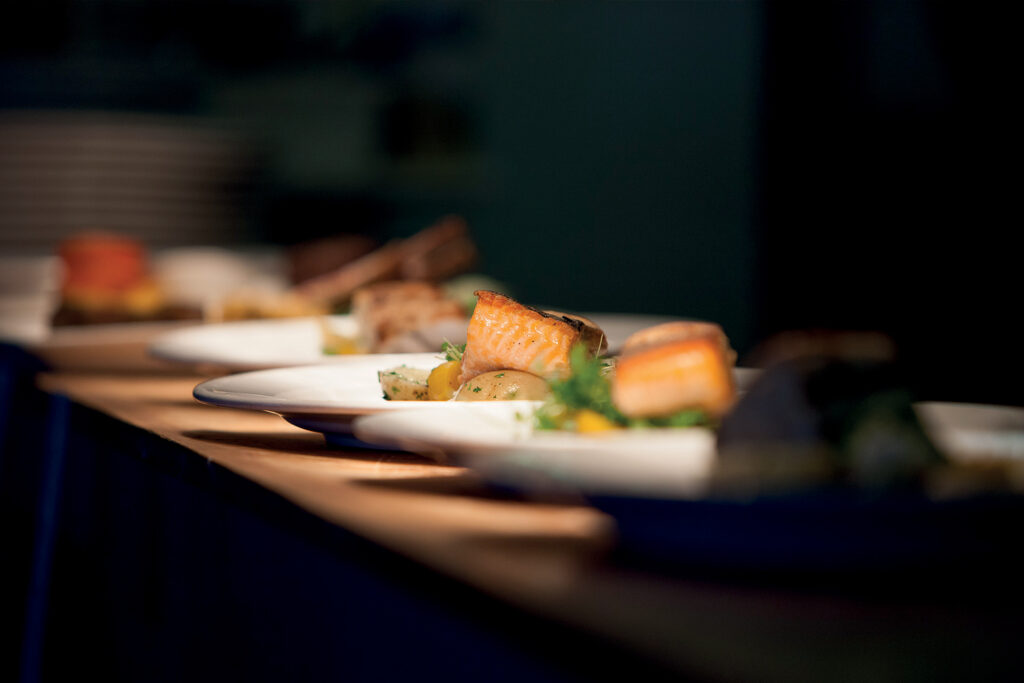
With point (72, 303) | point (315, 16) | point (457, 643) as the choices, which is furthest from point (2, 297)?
point (315, 16)

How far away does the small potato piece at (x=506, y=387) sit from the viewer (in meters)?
0.97

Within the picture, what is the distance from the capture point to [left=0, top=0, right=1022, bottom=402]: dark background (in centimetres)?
485

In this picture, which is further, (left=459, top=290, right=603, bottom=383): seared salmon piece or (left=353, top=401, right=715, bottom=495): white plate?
(left=459, top=290, right=603, bottom=383): seared salmon piece

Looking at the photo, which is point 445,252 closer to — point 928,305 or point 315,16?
point 928,305

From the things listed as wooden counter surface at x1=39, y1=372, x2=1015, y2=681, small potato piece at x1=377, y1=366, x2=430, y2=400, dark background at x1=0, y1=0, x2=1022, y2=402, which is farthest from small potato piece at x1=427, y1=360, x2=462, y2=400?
dark background at x1=0, y1=0, x2=1022, y2=402

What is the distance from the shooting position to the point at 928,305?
5020 millimetres

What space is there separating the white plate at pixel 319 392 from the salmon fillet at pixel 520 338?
104 mm

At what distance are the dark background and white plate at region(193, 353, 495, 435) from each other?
12.3ft

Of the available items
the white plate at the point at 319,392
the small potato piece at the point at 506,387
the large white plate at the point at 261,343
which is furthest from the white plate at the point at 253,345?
the small potato piece at the point at 506,387

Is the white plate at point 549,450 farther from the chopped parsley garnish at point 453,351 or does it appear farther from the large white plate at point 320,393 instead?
the chopped parsley garnish at point 453,351

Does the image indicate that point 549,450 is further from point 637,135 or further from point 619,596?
point 637,135

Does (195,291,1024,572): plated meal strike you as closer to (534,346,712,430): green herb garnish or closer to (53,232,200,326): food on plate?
(534,346,712,430): green herb garnish

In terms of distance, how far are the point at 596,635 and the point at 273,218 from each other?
800 centimetres

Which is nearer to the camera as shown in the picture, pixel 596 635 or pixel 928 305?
pixel 596 635
